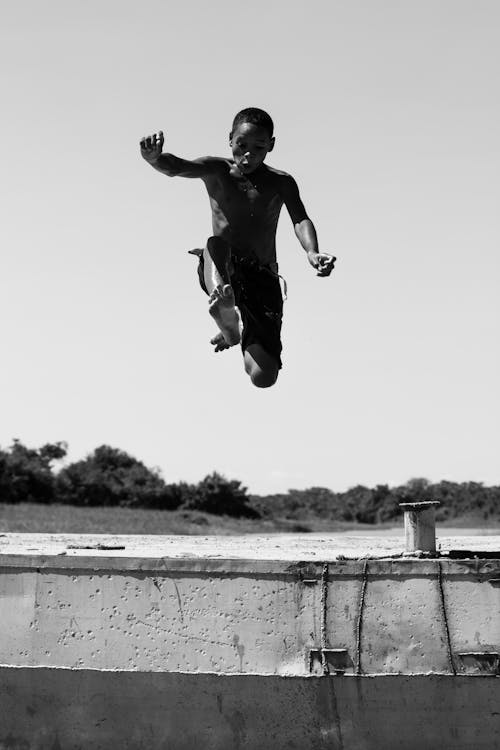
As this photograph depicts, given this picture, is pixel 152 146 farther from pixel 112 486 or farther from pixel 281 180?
pixel 112 486

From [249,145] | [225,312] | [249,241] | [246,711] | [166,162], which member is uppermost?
[249,145]

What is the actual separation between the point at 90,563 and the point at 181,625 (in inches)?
21.1

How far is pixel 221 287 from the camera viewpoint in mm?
6641

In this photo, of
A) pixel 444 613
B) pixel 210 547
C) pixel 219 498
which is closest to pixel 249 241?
pixel 210 547

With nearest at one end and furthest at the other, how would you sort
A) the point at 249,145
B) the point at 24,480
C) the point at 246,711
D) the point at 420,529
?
the point at 246,711 < the point at 420,529 < the point at 249,145 < the point at 24,480

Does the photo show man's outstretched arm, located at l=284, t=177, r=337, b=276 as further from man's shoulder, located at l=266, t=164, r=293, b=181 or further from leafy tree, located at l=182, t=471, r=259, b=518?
leafy tree, located at l=182, t=471, r=259, b=518

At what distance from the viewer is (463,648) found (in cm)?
486

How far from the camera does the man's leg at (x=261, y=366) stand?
6.98 m

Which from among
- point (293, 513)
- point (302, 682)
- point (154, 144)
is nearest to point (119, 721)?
point (302, 682)

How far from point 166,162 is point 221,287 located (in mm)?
873

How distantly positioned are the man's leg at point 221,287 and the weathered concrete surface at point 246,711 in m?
2.57

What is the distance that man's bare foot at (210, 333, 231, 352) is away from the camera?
24.2 ft

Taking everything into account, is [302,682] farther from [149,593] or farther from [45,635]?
[45,635]

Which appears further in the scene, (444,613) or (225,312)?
(225,312)
